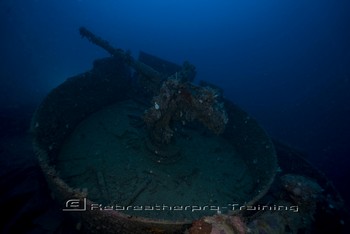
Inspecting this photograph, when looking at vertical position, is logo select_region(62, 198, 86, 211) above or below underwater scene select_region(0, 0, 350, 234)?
below

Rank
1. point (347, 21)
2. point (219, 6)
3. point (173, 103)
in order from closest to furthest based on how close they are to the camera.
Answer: point (173, 103)
point (347, 21)
point (219, 6)

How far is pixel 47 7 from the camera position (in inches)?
2931

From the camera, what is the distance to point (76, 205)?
3.64 metres

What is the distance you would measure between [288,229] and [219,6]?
521 ft

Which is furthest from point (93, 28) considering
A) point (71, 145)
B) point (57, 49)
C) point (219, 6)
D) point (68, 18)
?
point (219, 6)

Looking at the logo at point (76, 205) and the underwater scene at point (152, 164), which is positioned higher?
the underwater scene at point (152, 164)

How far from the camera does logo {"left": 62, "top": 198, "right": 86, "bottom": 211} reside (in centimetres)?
353

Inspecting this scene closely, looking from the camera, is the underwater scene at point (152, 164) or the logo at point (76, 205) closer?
the logo at point (76, 205)

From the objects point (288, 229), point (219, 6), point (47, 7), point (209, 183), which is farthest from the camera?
point (219, 6)

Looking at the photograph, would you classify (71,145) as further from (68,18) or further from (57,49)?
(68,18)

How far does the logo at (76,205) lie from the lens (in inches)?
139

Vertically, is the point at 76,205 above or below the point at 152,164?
below

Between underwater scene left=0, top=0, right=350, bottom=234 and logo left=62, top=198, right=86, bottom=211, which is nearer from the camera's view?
logo left=62, top=198, right=86, bottom=211

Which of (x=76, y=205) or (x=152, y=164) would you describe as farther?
(x=152, y=164)
